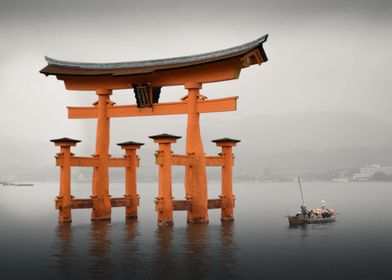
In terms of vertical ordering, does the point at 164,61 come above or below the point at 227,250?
above

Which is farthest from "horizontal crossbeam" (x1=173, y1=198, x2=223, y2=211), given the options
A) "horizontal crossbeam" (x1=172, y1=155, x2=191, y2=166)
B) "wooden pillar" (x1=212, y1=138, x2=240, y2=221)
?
"horizontal crossbeam" (x1=172, y1=155, x2=191, y2=166)

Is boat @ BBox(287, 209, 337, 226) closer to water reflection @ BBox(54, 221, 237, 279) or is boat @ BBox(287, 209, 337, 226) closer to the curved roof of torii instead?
water reflection @ BBox(54, 221, 237, 279)

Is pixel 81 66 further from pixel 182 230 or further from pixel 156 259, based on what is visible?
pixel 156 259

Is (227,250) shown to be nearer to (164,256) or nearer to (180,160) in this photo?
(164,256)

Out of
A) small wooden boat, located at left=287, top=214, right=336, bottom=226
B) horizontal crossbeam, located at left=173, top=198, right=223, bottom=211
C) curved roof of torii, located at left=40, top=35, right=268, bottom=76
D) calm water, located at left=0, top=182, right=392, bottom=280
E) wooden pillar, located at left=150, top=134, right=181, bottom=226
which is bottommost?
calm water, located at left=0, top=182, right=392, bottom=280

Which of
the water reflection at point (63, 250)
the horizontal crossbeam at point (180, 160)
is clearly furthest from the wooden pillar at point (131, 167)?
the horizontal crossbeam at point (180, 160)

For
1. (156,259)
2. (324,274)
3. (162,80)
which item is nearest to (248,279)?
(324,274)

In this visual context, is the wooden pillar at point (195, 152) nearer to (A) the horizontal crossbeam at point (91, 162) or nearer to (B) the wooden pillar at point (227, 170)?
(B) the wooden pillar at point (227, 170)

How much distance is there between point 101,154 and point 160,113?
4801 millimetres

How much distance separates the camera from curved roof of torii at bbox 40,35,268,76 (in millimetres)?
28781

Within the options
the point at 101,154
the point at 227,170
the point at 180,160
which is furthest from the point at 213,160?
the point at 101,154

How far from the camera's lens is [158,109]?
1273 inches

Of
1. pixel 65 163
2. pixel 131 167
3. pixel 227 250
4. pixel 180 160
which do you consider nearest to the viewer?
pixel 227 250

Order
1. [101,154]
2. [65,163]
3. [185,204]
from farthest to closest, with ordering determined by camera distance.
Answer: [101,154]
[65,163]
[185,204]
